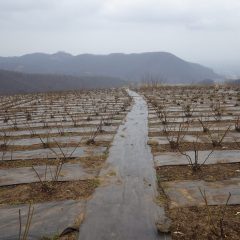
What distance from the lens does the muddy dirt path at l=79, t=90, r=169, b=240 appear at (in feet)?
12.8

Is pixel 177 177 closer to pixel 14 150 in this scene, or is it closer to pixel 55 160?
pixel 55 160

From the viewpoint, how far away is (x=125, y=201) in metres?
4.69

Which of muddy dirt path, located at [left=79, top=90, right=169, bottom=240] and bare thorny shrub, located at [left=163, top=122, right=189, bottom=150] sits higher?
bare thorny shrub, located at [left=163, top=122, right=189, bottom=150]

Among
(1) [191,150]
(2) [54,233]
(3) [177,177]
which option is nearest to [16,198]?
(2) [54,233]

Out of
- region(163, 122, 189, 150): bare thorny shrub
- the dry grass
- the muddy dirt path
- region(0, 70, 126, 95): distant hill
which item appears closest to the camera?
the dry grass

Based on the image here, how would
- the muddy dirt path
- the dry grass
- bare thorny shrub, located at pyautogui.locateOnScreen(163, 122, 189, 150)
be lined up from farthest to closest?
bare thorny shrub, located at pyautogui.locateOnScreen(163, 122, 189, 150) → the muddy dirt path → the dry grass

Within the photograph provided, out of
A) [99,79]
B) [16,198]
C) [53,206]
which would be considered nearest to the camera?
[53,206]

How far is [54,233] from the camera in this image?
3.95m

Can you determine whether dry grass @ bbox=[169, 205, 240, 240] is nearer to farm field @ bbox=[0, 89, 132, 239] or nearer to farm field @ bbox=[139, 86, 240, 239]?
farm field @ bbox=[139, 86, 240, 239]

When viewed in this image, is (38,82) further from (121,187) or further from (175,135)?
(121,187)

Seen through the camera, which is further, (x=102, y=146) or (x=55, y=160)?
(x=102, y=146)

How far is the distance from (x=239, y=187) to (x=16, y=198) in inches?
113

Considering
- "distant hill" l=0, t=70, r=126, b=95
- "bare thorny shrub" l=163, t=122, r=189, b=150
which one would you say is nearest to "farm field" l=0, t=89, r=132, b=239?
"bare thorny shrub" l=163, t=122, r=189, b=150

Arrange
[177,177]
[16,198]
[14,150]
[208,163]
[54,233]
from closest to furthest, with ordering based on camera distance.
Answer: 1. [54,233]
2. [16,198]
3. [177,177]
4. [208,163]
5. [14,150]
